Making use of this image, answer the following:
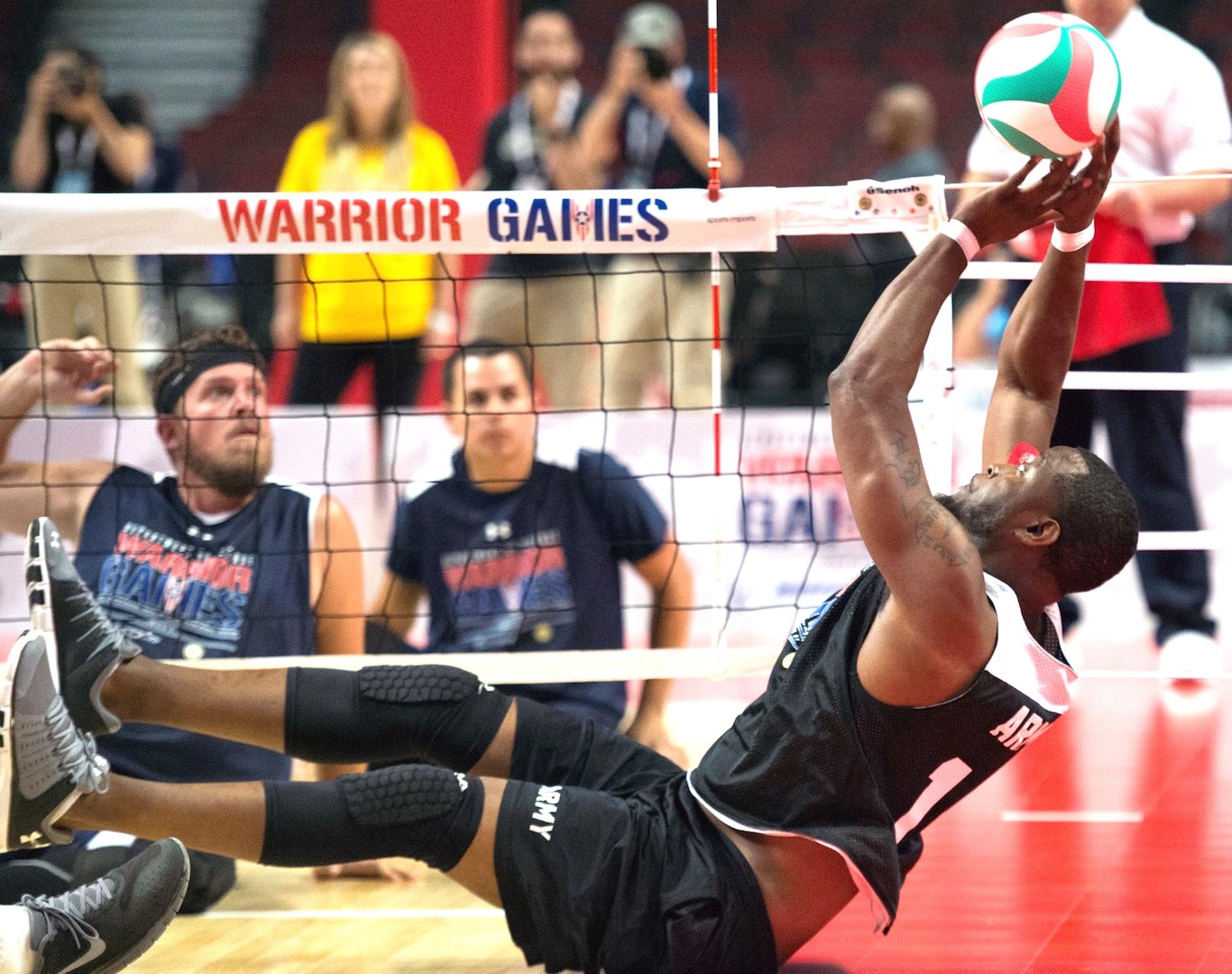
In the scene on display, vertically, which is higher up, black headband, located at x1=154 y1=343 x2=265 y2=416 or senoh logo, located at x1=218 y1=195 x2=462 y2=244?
senoh logo, located at x1=218 y1=195 x2=462 y2=244

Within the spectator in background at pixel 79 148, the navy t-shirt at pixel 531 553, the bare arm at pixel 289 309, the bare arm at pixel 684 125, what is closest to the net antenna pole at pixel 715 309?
the navy t-shirt at pixel 531 553

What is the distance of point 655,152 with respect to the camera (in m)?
7.11

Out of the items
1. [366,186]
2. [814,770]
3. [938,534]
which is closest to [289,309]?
[366,186]

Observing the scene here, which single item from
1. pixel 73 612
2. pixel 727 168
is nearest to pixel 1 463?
pixel 73 612

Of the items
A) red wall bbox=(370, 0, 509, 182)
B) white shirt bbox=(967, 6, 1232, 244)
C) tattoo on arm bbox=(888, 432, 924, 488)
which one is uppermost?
red wall bbox=(370, 0, 509, 182)

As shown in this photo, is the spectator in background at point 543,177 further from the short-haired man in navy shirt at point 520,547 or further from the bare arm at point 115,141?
the short-haired man in navy shirt at point 520,547

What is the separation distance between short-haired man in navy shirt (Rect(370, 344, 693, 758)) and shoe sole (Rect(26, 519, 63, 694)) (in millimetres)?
1260

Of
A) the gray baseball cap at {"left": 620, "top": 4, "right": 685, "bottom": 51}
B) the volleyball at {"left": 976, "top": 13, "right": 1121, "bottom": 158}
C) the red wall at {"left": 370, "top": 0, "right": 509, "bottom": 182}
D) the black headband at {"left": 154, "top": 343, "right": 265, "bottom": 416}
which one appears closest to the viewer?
the volleyball at {"left": 976, "top": 13, "right": 1121, "bottom": 158}

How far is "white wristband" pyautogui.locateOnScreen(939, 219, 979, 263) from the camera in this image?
2.76m

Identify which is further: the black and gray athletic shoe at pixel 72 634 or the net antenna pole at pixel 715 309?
the net antenna pole at pixel 715 309

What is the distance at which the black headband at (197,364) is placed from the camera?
404cm

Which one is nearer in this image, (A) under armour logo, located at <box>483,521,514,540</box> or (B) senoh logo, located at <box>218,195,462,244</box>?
(B) senoh logo, located at <box>218,195,462,244</box>

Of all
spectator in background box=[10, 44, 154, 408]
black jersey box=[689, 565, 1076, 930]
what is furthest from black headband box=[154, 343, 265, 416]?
spectator in background box=[10, 44, 154, 408]

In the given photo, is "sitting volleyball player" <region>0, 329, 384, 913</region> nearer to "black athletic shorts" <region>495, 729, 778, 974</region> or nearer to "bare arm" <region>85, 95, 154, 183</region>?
"black athletic shorts" <region>495, 729, 778, 974</region>
